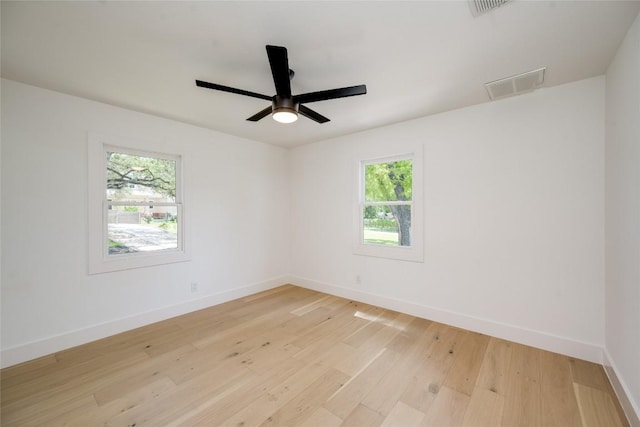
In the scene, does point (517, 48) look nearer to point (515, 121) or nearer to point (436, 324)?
point (515, 121)

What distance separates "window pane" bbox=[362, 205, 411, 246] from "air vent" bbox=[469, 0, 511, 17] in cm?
226

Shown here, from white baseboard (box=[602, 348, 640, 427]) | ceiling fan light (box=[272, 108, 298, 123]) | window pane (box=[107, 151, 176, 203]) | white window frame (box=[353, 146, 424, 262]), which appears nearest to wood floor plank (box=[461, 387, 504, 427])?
white baseboard (box=[602, 348, 640, 427])

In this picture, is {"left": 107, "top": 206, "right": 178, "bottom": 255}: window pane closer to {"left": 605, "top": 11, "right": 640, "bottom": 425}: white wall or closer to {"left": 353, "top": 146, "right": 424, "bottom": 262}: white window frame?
{"left": 353, "top": 146, "right": 424, "bottom": 262}: white window frame

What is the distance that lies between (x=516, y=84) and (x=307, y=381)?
3.18 metres

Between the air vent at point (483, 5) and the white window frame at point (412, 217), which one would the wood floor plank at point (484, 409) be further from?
the air vent at point (483, 5)

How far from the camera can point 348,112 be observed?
3113 millimetres

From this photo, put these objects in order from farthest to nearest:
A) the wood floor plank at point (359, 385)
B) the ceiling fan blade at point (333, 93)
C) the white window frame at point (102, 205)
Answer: the white window frame at point (102, 205) → the ceiling fan blade at point (333, 93) → the wood floor plank at point (359, 385)

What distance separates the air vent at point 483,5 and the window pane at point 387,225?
226 centimetres

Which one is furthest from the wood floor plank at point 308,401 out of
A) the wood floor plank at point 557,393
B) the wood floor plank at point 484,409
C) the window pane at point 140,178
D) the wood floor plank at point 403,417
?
the window pane at point 140,178

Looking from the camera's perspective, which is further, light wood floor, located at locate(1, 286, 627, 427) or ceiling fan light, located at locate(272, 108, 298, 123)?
ceiling fan light, located at locate(272, 108, 298, 123)

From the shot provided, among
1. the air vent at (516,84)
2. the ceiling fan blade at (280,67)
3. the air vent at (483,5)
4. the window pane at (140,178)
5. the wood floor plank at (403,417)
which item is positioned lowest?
the wood floor plank at (403,417)

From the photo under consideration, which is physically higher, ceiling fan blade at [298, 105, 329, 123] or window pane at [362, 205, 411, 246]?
ceiling fan blade at [298, 105, 329, 123]

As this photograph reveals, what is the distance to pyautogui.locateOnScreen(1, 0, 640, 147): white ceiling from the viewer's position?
62.0 inches

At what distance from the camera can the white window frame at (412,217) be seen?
132 inches
